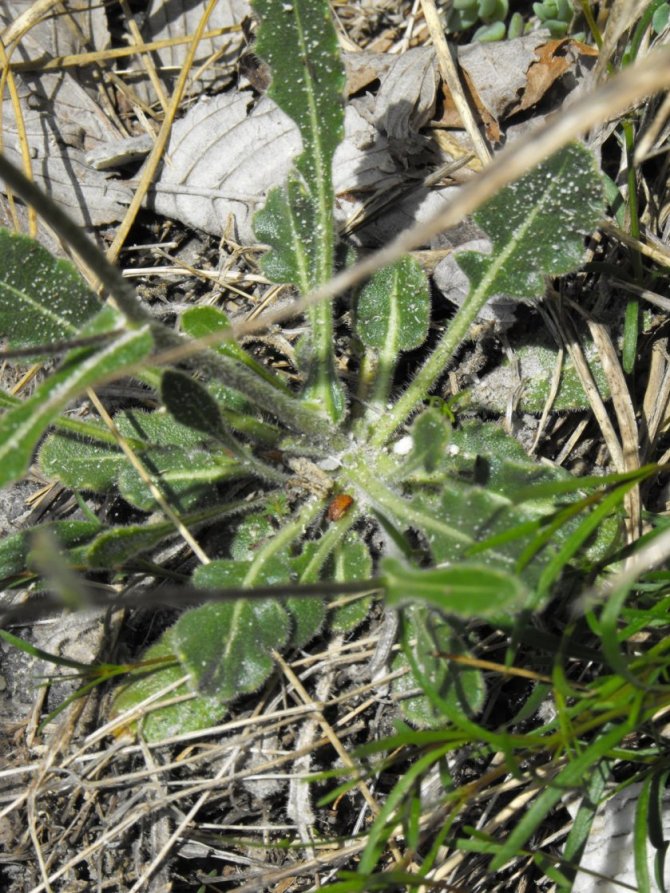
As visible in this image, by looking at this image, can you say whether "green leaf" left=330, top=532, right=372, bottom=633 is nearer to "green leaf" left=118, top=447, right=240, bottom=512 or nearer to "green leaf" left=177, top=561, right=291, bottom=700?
"green leaf" left=177, top=561, right=291, bottom=700

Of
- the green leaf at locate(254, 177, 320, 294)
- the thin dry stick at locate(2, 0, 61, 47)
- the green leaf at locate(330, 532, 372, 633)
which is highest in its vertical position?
the thin dry stick at locate(2, 0, 61, 47)

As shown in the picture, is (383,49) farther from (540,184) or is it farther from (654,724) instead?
(654,724)

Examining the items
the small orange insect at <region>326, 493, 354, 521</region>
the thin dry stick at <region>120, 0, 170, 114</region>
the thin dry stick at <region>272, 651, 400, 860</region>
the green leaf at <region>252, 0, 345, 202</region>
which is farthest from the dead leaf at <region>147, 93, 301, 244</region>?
the thin dry stick at <region>272, 651, 400, 860</region>

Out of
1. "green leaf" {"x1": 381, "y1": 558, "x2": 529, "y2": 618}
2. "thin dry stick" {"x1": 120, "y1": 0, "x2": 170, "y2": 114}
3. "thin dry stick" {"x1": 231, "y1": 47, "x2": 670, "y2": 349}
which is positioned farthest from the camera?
"thin dry stick" {"x1": 120, "y1": 0, "x2": 170, "y2": 114}

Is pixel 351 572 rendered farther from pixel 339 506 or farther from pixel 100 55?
pixel 100 55

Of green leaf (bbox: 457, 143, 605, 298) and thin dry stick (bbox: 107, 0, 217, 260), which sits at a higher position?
thin dry stick (bbox: 107, 0, 217, 260)

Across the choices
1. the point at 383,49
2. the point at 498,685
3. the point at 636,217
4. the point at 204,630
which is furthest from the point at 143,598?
the point at 383,49

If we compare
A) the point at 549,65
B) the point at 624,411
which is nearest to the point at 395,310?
the point at 624,411
